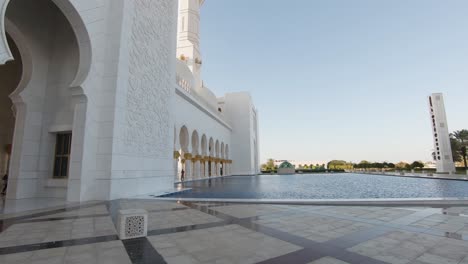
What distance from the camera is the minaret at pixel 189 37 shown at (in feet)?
87.4

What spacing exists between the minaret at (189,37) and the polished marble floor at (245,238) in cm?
2373

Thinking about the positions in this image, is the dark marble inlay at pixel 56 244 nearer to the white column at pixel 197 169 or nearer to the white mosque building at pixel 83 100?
the white mosque building at pixel 83 100

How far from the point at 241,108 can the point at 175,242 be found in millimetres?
30788

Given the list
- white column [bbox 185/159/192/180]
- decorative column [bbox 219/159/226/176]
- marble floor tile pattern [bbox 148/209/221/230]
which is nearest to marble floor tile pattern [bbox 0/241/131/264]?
marble floor tile pattern [bbox 148/209/221/230]

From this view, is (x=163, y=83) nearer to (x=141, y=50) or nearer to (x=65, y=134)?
(x=141, y=50)

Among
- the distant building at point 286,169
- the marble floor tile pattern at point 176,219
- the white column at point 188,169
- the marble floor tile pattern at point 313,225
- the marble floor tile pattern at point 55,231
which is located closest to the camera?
the marble floor tile pattern at point 55,231

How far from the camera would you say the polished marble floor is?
84.7 inches

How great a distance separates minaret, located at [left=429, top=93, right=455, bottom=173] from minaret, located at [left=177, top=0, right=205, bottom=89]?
2662 centimetres

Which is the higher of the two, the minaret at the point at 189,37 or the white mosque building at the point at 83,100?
the minaret at the point at 189,37

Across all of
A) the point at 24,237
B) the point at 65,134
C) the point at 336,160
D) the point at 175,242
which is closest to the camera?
the point at 175,242

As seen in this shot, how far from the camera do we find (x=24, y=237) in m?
2.79

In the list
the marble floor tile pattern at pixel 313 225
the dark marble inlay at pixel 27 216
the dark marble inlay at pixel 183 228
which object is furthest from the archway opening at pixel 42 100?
the marble floor tile pattern at pixel 313 225

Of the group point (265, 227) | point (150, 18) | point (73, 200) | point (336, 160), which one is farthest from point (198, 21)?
point (336, 160)

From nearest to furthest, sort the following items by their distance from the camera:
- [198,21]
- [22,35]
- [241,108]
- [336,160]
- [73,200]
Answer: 1. [73,200]
2. [22,35]
3. [198,21]
4. [241,108]
5. [336,160]
